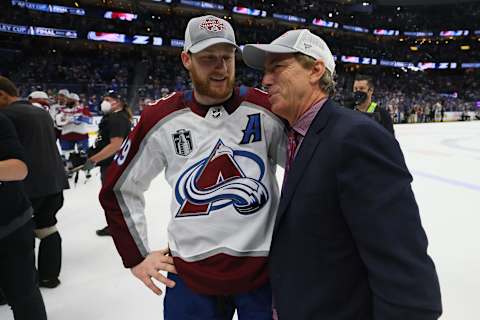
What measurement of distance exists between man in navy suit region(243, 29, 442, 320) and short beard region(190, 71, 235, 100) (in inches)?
7.7

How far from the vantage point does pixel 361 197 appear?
82 cm

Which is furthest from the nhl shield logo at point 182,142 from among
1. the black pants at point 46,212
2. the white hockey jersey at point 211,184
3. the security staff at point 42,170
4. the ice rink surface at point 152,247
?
the black pants at point 46,212

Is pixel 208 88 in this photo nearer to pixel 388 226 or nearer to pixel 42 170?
pixel 388 226

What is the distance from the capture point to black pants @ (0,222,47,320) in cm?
156

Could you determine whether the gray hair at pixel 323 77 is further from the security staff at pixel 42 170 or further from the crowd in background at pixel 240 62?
the crowd in background at pixel 240 62

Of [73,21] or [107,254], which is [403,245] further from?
[73,21]

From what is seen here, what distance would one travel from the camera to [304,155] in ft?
3.08

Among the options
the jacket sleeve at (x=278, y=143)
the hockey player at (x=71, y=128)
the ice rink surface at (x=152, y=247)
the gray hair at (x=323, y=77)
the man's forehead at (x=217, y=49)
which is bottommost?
the ice rink surface at (x=152, y=247)

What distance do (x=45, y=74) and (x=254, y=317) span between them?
75.4ft

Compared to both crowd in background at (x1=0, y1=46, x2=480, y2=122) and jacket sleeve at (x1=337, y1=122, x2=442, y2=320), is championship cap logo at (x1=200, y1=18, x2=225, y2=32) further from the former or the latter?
crowd in background at (x1=0, y1=46, x2=480, y2=122)

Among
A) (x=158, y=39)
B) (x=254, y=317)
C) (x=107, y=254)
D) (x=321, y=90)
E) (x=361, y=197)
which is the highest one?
(x=158, y=39)

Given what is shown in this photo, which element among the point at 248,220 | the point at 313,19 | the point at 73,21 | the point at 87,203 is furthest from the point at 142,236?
the point at 313,19

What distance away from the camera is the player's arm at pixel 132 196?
4.42ft

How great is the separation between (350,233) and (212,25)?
0.85 metres
